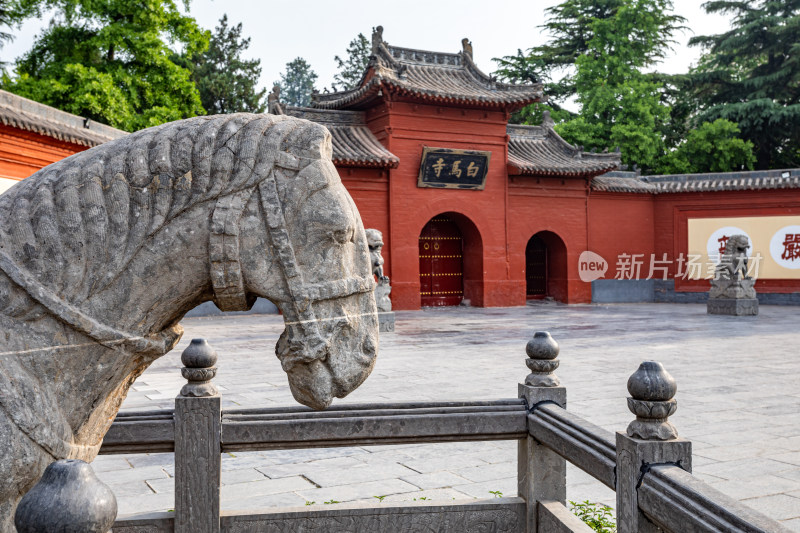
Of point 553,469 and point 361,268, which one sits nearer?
point 361,268

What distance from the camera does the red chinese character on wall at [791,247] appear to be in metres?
18.2

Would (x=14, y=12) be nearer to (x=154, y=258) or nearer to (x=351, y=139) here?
(x=351, y=139)

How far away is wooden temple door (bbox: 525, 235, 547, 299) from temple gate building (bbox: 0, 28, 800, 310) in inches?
1.4

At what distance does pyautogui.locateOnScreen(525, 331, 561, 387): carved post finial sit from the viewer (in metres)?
2.50

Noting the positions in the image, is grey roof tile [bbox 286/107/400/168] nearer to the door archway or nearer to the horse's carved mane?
the door archway

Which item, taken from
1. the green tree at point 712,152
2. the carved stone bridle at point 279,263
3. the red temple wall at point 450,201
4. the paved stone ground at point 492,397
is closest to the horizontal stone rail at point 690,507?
the carved stone bridle at point 279,263

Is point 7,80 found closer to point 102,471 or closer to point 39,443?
point 102,471

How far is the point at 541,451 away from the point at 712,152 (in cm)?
2354

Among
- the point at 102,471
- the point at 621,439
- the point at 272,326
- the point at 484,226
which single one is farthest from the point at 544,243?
the point at 621,439

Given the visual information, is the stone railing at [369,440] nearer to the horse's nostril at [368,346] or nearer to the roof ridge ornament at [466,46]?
the horse's nostril at [368,346]

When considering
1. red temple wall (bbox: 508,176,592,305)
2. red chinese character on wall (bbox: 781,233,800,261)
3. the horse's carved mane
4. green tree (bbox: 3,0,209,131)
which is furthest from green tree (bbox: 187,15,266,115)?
the horse's carved mane

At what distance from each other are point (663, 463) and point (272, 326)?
1227 centimetres

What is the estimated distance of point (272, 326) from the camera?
13.5 metres

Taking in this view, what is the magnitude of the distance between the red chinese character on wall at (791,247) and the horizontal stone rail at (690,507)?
63.7 ft
